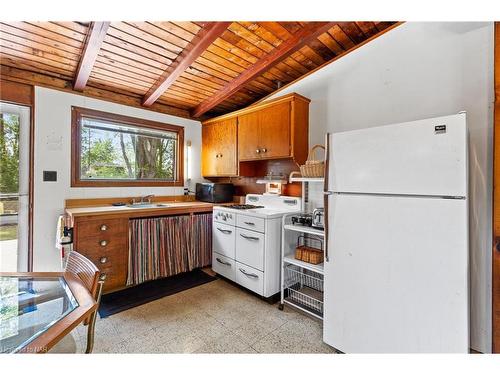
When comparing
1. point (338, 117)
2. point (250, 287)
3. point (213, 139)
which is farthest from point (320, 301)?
point (213, 139)

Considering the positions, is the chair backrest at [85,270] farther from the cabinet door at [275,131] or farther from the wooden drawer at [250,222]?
the cabinet door at [275,131]

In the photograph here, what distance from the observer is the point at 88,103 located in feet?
9.02

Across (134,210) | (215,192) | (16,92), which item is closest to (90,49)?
(16,92)

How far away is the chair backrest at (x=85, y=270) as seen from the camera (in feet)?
3.60

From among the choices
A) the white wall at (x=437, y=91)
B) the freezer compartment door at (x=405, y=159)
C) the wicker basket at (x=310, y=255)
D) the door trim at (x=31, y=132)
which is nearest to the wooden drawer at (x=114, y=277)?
the door trim at (x=31, y=132)

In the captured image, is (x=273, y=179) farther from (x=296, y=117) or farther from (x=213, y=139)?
(x=213, y=139)

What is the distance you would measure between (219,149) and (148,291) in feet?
6.56

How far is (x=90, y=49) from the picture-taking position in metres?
1.94

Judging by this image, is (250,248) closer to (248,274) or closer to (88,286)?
(248,274)

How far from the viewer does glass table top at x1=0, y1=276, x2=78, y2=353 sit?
84 cm

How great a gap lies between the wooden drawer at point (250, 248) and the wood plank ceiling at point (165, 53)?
1.70m

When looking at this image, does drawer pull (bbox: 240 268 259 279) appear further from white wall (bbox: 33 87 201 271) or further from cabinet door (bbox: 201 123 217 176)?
white wall (bbox: 33 87 201 271)

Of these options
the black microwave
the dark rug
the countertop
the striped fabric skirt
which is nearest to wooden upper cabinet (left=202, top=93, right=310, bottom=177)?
the black microwave

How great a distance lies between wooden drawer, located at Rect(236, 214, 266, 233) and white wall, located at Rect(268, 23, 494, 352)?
1219 millimetres
